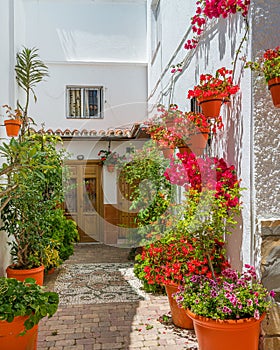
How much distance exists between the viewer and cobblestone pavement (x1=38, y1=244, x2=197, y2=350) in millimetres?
3594

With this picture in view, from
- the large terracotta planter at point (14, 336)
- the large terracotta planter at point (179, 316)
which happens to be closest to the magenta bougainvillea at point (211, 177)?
the large terracotta planter at point (179, 316)

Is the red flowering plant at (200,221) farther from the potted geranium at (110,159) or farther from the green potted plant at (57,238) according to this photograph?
the potted geranium at (110,159)

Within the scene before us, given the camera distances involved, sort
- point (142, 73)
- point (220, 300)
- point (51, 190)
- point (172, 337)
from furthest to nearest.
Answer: point (142, 73), point (51, 190), point (172, 337), point (220, 300)

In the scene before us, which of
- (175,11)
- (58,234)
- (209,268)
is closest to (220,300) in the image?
(209,268)

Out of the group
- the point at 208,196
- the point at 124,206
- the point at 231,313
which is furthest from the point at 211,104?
the point at 124,206

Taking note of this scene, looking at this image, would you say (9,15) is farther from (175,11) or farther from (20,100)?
(175,11)

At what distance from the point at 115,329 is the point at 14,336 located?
1331 millimetres

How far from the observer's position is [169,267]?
154 inches

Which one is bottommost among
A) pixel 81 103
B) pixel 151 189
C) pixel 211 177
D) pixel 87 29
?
pixel 151 189

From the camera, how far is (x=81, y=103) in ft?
32.5

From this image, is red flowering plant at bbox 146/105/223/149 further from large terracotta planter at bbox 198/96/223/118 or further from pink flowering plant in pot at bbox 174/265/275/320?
pink flowering plant in pot at bbox 174/265/275/320

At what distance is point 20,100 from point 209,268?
16.0 feet

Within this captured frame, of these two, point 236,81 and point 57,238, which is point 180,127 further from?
point 57,238

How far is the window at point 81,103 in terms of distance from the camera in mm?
9883
